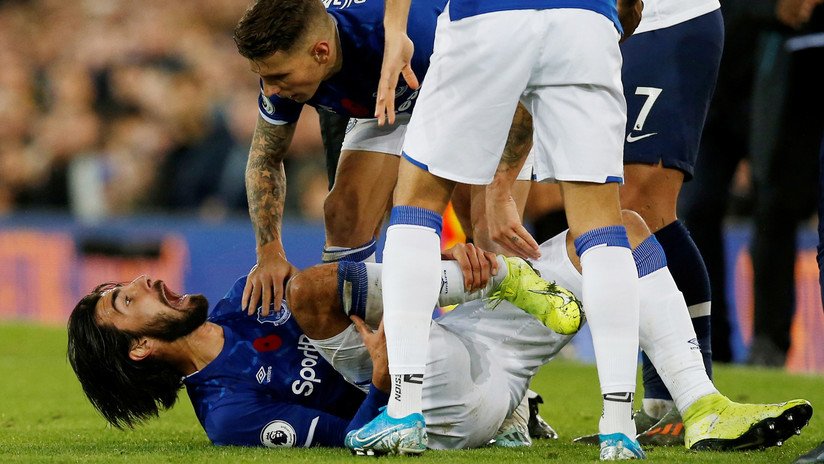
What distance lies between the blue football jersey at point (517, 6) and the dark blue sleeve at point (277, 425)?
1174 millimetres

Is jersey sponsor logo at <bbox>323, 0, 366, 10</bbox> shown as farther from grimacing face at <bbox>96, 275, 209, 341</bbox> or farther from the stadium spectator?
the stadium spectator

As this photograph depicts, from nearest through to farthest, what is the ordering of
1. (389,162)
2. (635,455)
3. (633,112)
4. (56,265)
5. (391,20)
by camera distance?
(635,455) → (391,20) → (633,112) → (389,162) → (56,265)

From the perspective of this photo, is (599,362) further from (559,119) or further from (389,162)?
(389,162)

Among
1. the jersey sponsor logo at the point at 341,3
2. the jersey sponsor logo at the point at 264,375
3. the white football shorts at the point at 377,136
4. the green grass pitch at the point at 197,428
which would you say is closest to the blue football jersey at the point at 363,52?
the jersey sponsor logo at the point at 341,3

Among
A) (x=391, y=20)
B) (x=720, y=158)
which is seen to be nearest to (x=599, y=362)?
(x=391, y=20)

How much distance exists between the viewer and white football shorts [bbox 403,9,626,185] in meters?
3.00

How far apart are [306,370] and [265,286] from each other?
0.28 m

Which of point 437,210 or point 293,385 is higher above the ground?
point 437,210

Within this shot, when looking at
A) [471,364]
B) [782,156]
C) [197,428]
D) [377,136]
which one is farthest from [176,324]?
[782,156]

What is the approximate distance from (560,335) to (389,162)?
1066mm

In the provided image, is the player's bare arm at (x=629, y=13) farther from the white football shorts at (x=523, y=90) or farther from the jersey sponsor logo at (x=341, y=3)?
the jersey sponsor logo at (x=341, y=3)

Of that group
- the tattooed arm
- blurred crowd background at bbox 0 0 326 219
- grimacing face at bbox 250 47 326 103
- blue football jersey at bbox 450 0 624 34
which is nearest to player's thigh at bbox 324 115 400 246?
the tattooed arm

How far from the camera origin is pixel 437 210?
3092 millimetres

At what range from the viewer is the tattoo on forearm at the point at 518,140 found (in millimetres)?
3408
